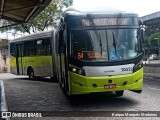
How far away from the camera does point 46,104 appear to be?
10961mm

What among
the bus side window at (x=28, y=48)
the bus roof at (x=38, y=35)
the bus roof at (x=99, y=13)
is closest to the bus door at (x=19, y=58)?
the bus roof at (x=38, y=35)

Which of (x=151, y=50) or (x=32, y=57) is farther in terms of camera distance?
(x=151, y=50)

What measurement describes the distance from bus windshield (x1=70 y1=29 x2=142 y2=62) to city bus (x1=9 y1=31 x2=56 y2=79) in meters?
9.49

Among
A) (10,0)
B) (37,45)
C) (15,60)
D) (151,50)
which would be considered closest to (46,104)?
(10,0)

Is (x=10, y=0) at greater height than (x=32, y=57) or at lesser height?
greater

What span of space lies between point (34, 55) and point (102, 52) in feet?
40.0

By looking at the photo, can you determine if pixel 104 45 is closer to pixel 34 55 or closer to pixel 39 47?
pixel 39 47

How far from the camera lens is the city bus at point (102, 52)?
398 inches

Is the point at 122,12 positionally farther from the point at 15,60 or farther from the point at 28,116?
the point at 15,60

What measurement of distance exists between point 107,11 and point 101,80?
2.50m

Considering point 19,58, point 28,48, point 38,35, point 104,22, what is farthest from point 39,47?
point 104,22

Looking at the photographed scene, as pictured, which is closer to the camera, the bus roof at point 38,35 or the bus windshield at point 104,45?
the bus windshield at point 104,45

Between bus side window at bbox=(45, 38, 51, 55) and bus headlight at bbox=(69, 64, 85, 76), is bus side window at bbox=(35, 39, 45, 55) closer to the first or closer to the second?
bus side window at bbox=(45, 38, 51, 55)

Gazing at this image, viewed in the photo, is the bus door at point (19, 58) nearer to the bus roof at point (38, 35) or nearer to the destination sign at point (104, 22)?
the bus roof at point (38, 35)
